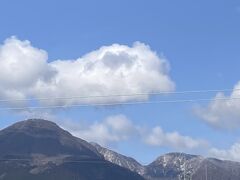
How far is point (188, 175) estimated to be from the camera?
185250 mm
